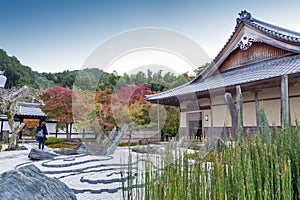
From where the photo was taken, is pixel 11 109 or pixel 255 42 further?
pixel 11 109

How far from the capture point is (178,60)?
7059 millimetres

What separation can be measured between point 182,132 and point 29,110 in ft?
34.7

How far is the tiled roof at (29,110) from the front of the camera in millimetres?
13596

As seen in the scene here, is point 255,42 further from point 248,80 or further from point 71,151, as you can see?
point 71,151

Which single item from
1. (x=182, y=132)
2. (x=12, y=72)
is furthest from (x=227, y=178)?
(x=12, y=72)

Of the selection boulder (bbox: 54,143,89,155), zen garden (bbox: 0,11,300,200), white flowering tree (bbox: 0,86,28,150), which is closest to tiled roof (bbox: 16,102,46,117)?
zen garden (bbox: 0,11,300,200)

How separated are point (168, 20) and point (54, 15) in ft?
12.0

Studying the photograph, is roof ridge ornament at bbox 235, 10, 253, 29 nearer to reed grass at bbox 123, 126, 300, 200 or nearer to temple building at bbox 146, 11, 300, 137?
temple building at bbox 146, 11, 300, 137

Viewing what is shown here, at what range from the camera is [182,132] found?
8.94m

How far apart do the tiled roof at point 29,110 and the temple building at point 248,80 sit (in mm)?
9113

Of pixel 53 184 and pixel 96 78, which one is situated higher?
pixel 96 78

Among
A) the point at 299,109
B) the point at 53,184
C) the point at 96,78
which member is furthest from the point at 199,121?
the point at 53,184

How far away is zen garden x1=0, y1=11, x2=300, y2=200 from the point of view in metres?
1.05

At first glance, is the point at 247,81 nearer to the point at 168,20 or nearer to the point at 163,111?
the point at 168,20
